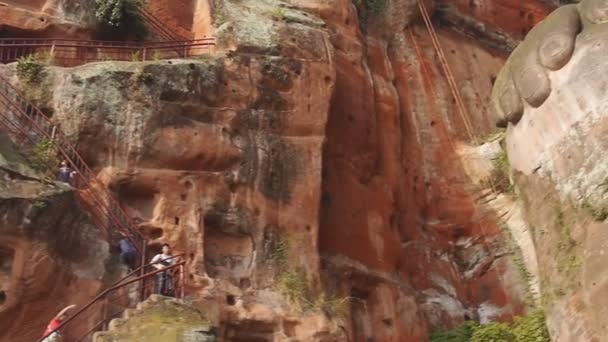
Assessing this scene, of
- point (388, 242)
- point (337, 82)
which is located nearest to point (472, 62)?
point (337, 82)

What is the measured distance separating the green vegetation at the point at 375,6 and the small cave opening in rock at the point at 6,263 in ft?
42.8

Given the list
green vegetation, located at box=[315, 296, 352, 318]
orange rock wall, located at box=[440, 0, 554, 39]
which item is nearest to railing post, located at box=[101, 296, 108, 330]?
green vegetation, located at box=[315, 296, 352, 318]

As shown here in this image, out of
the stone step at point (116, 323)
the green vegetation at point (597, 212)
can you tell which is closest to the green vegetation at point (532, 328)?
the green vegetation at point (597, 212)

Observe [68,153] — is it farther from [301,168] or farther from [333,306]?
[333,306]

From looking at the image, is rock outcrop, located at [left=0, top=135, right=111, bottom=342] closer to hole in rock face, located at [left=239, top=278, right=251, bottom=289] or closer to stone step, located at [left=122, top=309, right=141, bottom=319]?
stone step, located at [left=122, top=309, right=141, bottom=319]

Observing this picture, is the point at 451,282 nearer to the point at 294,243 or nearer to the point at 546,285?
the point at 546,285

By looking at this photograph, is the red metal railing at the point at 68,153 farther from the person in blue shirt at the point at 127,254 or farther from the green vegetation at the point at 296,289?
the green vegetation at the point at 296,289

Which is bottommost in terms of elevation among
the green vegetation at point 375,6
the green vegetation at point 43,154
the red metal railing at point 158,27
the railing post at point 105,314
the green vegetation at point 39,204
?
the railing post at point 105,314

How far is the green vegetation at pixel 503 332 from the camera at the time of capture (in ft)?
57.3

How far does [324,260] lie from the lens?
57.4 feet

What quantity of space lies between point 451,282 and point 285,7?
21.9 feet

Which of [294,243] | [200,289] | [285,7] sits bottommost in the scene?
[200,289]

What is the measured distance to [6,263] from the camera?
45.0ft

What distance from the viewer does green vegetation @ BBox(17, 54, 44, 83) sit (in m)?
16.7
